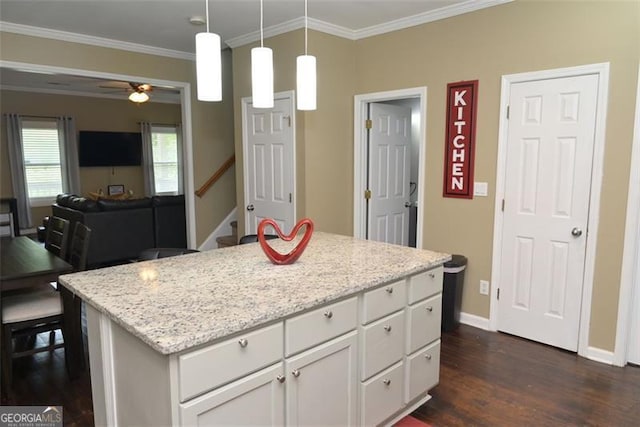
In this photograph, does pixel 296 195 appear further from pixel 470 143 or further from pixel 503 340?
pixel 503 340

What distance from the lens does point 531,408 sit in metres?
2.53

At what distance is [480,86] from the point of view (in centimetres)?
354

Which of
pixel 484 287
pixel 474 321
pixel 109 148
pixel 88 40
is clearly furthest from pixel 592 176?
pixel 109 148

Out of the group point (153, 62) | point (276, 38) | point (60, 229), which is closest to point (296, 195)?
point (276, 38)

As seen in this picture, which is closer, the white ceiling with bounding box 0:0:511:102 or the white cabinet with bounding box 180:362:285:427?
the white cabinet with bounding box 180:362:285:427

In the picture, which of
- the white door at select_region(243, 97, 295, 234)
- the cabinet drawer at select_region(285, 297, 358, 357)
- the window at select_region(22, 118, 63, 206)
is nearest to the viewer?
the cabinet drawer at select_region(285, 297, 358, 357)

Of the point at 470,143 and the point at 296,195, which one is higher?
the point at 470,143

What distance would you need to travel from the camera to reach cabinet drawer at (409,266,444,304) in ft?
7.55

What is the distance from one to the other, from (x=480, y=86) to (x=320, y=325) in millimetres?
2601

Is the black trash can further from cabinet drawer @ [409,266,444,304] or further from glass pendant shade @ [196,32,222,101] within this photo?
glass pendant shade @ [196,32,222,101]

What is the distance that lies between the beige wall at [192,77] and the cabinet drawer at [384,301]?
3.83 meters

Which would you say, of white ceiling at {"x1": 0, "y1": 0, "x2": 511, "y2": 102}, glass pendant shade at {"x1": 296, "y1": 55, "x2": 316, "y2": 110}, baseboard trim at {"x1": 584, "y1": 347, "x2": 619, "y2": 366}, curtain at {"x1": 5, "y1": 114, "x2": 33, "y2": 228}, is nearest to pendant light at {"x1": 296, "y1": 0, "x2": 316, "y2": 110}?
glass pendant shade at {"x1": 296, "y1": 55, "x2": 316, "y2": 110}

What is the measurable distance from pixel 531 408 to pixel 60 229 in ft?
11.3

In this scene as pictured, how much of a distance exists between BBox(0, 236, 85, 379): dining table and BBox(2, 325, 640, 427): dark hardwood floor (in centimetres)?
17
